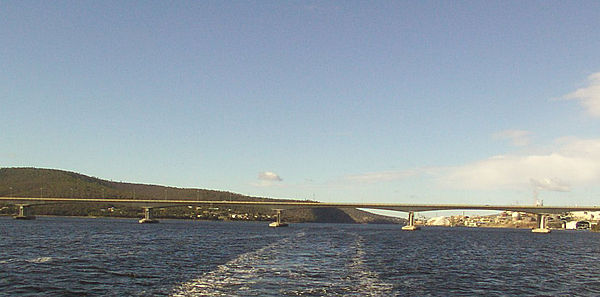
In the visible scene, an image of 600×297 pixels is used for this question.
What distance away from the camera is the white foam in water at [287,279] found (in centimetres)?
3844

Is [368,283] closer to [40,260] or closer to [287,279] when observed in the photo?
[287,279]

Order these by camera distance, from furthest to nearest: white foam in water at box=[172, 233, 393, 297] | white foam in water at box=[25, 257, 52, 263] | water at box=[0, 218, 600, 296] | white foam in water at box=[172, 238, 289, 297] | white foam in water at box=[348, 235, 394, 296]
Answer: white foam in water at box=[25, 257, 52, 263], white foam in water at box=[348, 235, 394, 296], water at box=[0, 218, 600, 296], white foam in water at box=[172, 233, 393, 297], white foam in water at box=[172, 238, 289, 297]

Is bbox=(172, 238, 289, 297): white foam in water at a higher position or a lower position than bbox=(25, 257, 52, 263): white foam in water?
higher

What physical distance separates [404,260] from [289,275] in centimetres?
2637

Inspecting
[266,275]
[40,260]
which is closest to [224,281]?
[266,275]

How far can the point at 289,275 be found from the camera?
47406mm

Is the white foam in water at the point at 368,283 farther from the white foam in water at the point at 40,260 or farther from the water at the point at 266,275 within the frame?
the white foam in water at the point at 40,260

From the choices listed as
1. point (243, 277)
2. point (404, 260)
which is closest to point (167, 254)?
point (243, 277)

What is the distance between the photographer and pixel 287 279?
44594mm

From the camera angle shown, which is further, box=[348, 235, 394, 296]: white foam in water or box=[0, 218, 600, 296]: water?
box=[348, 235, 394, 296]: white foam in water

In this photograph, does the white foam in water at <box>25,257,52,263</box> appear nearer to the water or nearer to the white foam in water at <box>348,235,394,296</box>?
the water

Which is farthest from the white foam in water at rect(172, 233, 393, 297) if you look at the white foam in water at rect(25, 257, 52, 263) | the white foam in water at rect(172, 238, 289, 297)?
the white foam in water at rect(25, 257, 52, 263)

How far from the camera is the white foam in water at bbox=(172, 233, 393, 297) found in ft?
126

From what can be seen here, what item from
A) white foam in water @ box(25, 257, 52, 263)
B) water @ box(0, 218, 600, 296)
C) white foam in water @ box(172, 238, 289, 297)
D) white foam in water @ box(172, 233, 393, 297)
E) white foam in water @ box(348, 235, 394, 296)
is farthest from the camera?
white foam in water @ box(25, 257, 52, 263)
